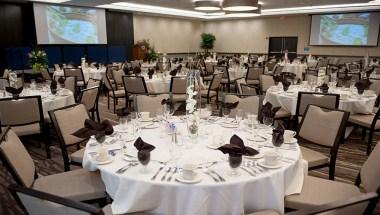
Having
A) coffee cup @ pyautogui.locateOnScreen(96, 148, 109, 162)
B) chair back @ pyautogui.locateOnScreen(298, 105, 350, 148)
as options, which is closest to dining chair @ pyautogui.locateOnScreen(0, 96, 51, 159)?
coffee cup @ pyautogui.locateOnScreen(96, 148, 109, 162)

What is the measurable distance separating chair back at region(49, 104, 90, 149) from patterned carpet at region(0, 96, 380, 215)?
2.80ft

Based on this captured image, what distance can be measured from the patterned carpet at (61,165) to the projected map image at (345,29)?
11.0m

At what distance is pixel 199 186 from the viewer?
5.80 ft

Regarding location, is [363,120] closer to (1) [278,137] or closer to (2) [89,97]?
(1) [278,137]

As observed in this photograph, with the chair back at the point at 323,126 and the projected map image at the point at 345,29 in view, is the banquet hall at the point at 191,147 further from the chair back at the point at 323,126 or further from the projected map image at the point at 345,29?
the projected map image at the point at 345,29

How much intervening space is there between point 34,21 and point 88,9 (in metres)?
2.31

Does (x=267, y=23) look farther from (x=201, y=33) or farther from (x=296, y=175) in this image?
(x=296, y=175)

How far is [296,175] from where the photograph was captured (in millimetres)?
2219

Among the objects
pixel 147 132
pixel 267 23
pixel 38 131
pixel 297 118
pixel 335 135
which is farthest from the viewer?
pixel 267 23

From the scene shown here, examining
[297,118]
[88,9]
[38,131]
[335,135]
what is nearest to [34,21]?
[88,9]

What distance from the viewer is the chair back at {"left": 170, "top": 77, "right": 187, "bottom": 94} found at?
19.8ft

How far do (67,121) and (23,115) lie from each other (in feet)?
4.33

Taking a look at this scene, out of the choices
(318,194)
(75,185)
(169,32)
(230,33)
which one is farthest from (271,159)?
(230,33)

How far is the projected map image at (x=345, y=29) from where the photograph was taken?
47.0 ft
